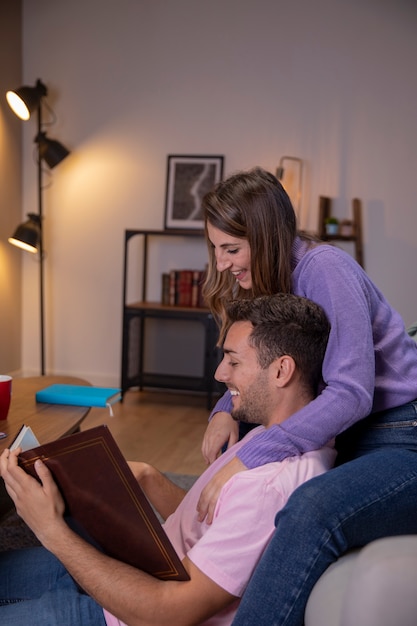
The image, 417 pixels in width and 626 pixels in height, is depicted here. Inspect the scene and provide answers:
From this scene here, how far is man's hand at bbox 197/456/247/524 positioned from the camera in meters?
1.14

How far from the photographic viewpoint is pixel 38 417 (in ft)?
7.03

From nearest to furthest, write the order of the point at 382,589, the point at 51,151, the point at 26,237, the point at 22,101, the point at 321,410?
1. the point at 382,589
2. the point at 321,410
3. the point at 22,101
4. the point at 26,237
5. the point at 51,151

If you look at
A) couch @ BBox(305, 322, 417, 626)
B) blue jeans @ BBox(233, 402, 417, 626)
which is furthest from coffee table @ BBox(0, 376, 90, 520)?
couch @ BBox(305, 322, 417, 626)

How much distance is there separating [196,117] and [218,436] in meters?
3.44

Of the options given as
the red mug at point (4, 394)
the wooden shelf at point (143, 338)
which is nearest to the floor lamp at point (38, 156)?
the wooden shelf at point (143, 338)

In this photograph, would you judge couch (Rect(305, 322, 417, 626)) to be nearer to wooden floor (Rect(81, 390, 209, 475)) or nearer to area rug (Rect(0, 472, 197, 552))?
area rug (Rect(0, 472, 197, 552))

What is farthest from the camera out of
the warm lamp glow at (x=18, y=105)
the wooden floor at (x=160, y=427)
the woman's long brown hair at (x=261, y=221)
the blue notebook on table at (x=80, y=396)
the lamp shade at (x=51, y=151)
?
the lamp shade at (x=51, y=151)

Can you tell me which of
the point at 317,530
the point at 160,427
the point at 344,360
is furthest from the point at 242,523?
the point at 160,427

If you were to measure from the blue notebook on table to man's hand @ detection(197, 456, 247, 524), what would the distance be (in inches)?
41.8

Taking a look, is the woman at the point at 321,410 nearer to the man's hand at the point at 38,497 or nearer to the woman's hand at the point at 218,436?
the woman's hand at the point at 218,436

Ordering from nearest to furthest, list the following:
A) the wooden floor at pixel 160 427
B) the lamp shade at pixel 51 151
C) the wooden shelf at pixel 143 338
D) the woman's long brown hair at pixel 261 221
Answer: the woman's long brown hair at pixel 261 221, the wooden floor at pixel 160 427, the wooden shelf at pixel 143 338, the lamp shade at pixel 51 151

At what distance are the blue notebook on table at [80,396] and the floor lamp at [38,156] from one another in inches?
87.4

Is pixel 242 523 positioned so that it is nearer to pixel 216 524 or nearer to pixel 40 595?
pixel 216 524

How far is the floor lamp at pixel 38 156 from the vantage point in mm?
4215
